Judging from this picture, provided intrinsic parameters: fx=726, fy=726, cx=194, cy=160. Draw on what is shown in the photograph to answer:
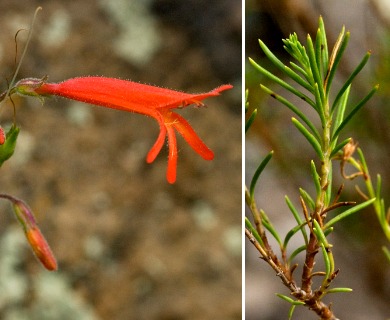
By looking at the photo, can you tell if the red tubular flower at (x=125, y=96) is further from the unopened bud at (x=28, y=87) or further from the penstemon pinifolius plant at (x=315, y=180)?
the penstemon pinifolius plant at (x=315, y=180)

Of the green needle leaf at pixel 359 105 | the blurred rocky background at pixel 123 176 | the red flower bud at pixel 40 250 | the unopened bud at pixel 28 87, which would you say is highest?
the green needle leaf at pixel 359 105

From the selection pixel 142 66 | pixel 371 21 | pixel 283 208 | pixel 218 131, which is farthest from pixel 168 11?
pixel 371 21

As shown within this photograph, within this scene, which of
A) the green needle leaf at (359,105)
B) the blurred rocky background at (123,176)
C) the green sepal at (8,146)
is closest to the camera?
the green needle leaf at (359,105)

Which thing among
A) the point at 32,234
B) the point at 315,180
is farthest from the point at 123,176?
the point at 315,180

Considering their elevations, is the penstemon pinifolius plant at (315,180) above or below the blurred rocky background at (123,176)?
above

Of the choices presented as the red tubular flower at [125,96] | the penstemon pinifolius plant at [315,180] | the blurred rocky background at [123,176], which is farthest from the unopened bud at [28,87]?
the blurred rocky background at [123,176]

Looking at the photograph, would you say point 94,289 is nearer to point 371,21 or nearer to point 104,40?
point 104,40

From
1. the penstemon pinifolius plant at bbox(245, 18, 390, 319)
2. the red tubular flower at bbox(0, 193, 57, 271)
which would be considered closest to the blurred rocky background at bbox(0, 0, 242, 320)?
the red tubular flower at bbox(0, 193, 57, 271)

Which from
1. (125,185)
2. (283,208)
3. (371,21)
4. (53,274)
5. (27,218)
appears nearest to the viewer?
(27,218)
